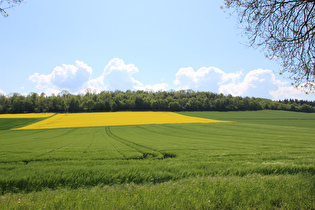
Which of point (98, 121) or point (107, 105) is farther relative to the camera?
point (107, 105)

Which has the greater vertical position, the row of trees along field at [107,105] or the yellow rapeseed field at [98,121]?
the row of trees along field at [107,105]

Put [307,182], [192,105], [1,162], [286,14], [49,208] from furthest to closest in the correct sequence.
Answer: [192,105] < [1,162] < [286,14] < [307,182] < [49,208]

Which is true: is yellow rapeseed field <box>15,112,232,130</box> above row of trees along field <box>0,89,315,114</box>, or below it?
below

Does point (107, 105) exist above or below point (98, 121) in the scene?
above

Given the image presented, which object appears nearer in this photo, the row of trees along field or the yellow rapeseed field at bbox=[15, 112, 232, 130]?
the yellow rapeseed field at bbox=[15, 112, 232, 130]

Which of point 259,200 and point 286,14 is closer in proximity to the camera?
point 259,200

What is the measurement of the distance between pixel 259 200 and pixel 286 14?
805 centimetres

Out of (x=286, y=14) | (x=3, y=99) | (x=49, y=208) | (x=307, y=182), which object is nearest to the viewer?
(x=49, y=208)

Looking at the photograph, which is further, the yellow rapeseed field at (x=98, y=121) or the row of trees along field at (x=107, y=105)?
the row of trees along field at (x=107, y=105)

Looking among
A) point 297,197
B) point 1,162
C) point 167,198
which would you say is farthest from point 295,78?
point 1,162

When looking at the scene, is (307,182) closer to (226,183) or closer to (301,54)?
(226,183)

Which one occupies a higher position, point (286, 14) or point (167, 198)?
point (286, 14)

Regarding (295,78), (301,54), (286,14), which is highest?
(286,14)

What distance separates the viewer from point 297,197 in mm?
4203
